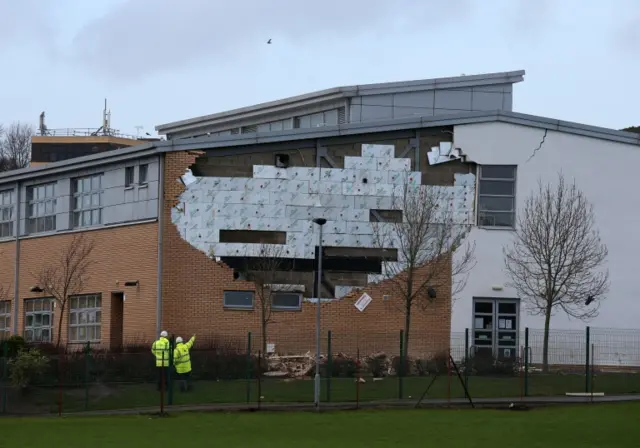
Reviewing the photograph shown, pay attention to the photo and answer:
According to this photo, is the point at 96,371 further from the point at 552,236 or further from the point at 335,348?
the point at 552,236

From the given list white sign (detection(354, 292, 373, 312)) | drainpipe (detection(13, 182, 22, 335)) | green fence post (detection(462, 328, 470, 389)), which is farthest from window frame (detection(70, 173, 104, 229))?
green fence post (detection(462, 328, 470, 389))

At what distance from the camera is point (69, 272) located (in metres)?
44.5

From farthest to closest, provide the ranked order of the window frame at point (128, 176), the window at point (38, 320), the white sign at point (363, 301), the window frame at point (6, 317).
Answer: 1. the window frame at point (6, 317)
2. the window at point (38, 320)
3. the window frame at point (128, 176)
4. the white sign at point (363, 301)

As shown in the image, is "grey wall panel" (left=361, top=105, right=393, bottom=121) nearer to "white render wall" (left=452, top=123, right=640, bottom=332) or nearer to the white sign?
"white render wall" (left=452, top=123, right=640, bottom=332)

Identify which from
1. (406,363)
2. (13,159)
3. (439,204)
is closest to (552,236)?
(439,204)

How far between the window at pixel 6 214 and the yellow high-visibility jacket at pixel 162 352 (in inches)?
689

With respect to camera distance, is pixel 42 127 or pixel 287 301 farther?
pixel 42 127

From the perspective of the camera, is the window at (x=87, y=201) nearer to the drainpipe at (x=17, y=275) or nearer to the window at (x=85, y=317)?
the window at (x=85, y=317)

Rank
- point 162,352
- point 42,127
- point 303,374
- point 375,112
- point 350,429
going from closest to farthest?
point 350,429
point 162,352
point 303,374
point 375,112
point 42,127

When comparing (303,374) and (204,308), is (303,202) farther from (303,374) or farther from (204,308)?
(303,374)

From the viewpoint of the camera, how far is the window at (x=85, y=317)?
1732 inches

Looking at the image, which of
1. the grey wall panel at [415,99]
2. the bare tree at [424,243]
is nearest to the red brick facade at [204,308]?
the bare tree at [424,243]

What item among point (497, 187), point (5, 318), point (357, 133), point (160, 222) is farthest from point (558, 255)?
point (5, 318)

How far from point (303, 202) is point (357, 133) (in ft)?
10.1
